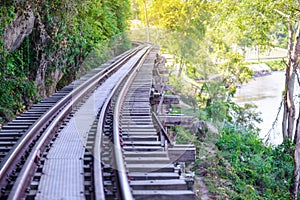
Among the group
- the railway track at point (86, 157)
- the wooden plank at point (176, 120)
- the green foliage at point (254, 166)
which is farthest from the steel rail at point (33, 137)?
the green foliage at point (254, 166)

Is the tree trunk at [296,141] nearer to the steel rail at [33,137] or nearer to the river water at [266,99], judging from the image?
the river water at [266,99]

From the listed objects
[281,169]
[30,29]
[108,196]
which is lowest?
[281,169]

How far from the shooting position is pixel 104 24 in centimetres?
1953

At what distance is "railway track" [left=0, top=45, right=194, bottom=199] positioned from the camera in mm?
3773

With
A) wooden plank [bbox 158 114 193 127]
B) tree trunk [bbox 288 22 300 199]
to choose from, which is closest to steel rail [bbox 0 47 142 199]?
wooden plank [bbox 158 114 193 127]

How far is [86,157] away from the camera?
4766 mm

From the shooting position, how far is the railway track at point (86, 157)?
3773 mm

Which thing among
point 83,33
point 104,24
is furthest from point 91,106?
point 104,24

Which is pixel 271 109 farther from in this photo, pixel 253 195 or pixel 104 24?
pixel 253 195

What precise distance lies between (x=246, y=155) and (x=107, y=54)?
8.23 meters

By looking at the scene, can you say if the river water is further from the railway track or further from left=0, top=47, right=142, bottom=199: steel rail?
the railway track

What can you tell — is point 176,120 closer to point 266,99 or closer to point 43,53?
point 43,53

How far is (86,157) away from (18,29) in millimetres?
5618

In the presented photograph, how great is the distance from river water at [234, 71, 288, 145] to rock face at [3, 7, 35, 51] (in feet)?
41.0
